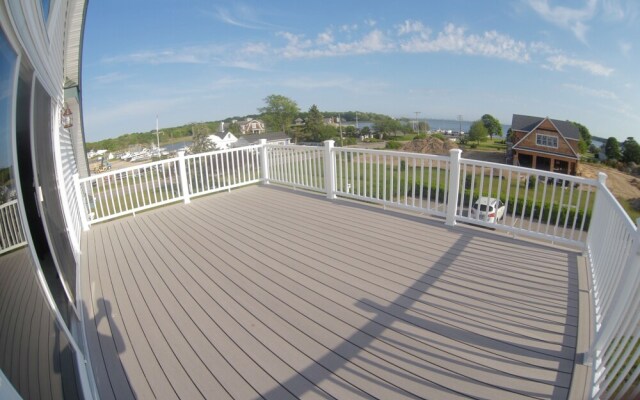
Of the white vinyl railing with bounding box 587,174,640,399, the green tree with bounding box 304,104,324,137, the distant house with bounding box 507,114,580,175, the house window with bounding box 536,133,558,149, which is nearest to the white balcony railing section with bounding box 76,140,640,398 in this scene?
the white vinyl railing with bounding box 587,174,640,399

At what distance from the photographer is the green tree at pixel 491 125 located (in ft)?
98.9

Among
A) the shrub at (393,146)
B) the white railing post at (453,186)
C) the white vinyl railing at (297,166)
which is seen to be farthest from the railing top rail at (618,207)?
the shrub at (393,146)

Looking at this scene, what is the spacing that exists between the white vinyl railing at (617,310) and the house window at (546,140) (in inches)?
912

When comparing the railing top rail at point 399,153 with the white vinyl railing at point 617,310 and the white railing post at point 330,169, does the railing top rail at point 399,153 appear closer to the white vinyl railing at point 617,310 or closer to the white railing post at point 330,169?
the white railing post at point 330,169

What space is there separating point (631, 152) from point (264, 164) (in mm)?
27020

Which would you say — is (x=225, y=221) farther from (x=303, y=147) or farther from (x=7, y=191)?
(x=7, y=191)

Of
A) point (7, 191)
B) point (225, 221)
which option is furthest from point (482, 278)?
point (225, 221)

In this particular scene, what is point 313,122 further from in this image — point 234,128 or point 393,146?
point 393,146

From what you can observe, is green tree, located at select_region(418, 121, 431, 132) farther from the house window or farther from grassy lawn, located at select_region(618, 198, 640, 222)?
grassy lawn, located at select_region(618, 198, 640, 222)

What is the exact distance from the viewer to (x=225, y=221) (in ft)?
14.9

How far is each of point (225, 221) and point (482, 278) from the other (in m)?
3.46

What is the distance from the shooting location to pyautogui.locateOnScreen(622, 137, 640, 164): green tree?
67.7 feet

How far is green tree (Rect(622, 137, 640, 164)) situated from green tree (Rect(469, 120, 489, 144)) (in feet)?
31.2

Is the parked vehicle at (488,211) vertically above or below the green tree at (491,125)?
below
